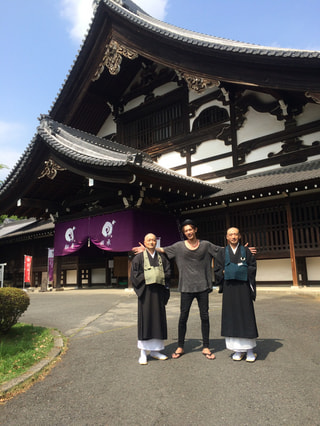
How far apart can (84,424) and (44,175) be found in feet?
37.7

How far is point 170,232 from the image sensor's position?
1323 centimetres

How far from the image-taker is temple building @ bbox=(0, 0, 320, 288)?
10383 mm

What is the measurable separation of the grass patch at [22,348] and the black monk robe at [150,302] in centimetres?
150

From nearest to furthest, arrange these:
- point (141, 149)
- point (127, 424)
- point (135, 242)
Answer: point (127, 424), point (135, 242), point (141, 149)

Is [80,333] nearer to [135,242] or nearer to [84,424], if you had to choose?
[84,424]

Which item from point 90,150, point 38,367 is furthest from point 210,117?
point 38,367

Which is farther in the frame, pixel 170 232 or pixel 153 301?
pixel 170 232

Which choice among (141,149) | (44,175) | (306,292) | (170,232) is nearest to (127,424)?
(306,292)

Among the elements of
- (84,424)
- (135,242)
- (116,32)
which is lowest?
(84,424)

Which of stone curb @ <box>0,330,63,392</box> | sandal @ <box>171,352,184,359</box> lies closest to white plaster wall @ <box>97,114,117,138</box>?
stone curb @ <box>0,330,63,392</box>

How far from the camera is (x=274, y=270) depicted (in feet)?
37.5

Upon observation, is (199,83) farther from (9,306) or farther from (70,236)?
(9,306)

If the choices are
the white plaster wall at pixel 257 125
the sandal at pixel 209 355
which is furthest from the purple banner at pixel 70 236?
the sandal at pixel 209 355

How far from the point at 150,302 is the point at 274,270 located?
27.7 ft
